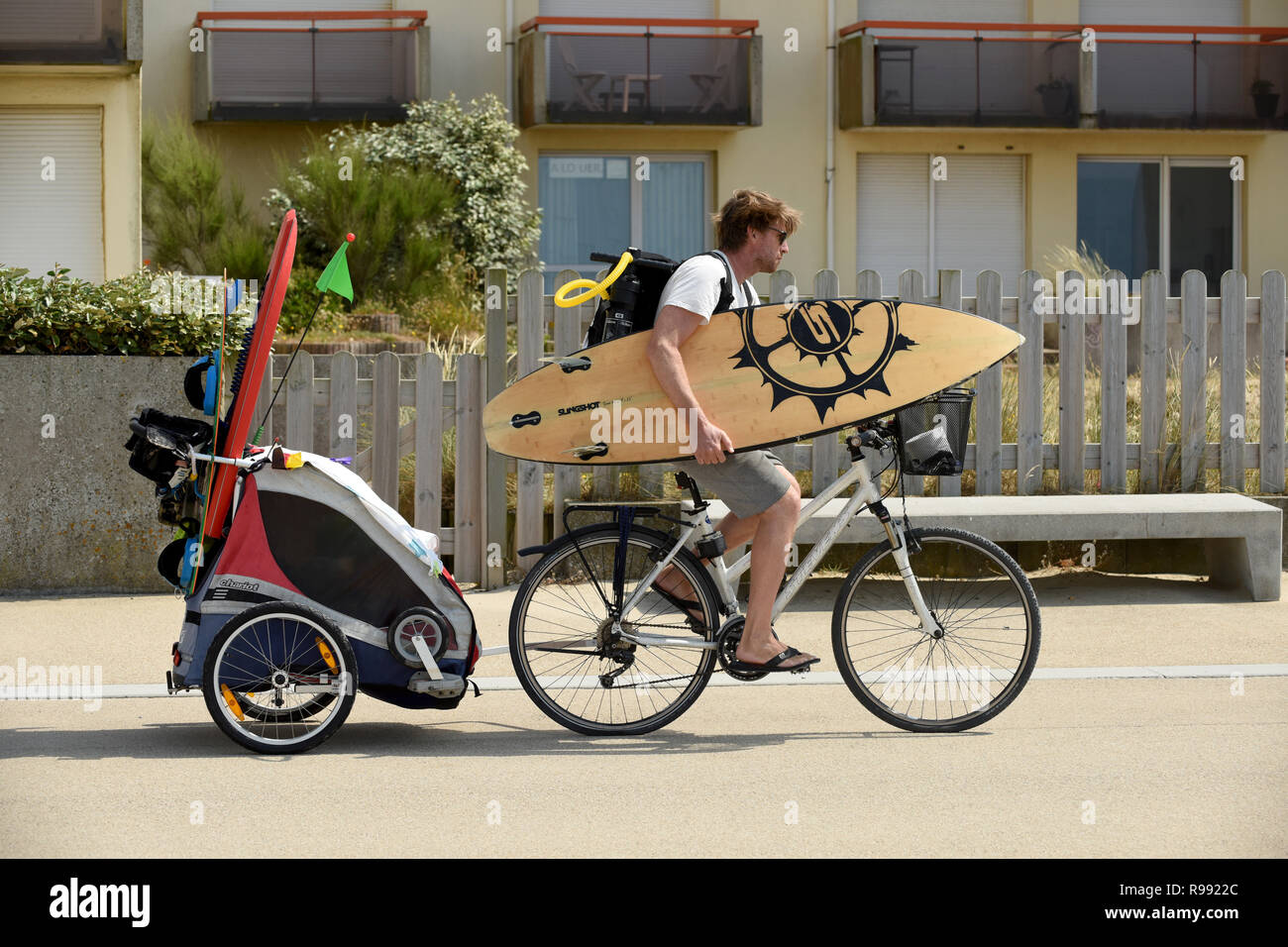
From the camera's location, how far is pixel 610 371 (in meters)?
5.63

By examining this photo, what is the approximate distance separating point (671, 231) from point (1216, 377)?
1450 centimetres

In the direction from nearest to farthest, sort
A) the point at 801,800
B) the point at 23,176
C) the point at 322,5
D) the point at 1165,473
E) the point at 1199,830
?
1. the point at 1199,830
2. the point at 801,800
3. the point at 1165,473
4. the point at 23,176
5. the point at 322,5

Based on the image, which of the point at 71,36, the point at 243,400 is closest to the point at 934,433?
the point at 243,400

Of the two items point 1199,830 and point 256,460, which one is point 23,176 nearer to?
point 256,460

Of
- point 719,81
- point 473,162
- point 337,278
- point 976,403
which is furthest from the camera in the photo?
point 719,81

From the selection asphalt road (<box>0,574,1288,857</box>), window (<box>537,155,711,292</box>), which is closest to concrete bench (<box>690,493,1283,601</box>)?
asphalt road (<box>0,574,1288,857</box>)

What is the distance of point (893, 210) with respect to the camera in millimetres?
24016

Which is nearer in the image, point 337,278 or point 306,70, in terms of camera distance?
point 337,278

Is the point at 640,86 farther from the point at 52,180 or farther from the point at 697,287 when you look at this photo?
the point at 697,287

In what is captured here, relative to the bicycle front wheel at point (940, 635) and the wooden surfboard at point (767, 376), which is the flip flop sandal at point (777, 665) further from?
the wooden surfboard at point (767, 376)

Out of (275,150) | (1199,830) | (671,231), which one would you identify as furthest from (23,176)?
(1199,830)

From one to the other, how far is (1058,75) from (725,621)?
19.5 m

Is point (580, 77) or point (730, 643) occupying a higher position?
point (580, 77)

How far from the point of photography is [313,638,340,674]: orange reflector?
5344mm
